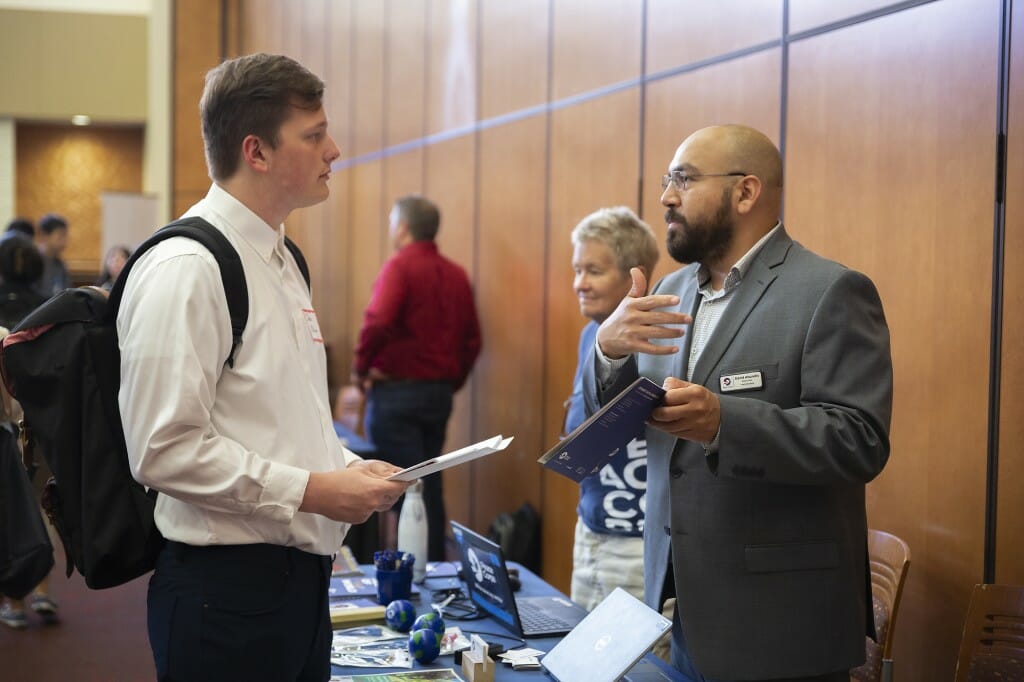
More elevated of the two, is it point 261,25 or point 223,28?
point 223,28

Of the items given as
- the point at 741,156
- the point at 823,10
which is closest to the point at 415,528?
the point at 741,156

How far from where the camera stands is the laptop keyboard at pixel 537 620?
91.0 inches

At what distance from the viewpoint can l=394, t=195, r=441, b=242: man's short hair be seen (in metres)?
5.39

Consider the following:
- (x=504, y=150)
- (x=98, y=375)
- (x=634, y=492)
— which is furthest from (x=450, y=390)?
(x=98, y=375)

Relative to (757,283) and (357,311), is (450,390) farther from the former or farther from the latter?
(757,283)

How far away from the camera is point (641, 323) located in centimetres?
185

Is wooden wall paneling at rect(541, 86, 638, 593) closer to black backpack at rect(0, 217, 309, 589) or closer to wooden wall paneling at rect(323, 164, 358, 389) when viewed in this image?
black backpack at rect(0, 217, 309, 589)

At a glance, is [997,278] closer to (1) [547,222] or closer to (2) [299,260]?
(2) [299,260]

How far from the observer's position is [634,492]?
273cm

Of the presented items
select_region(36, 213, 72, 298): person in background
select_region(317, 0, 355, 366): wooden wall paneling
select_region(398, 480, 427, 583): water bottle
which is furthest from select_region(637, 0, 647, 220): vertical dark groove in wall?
select_region(36, 213, 72, 298): person in background

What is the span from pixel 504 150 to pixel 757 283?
3.55 metres

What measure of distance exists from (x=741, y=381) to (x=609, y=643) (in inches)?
21.7

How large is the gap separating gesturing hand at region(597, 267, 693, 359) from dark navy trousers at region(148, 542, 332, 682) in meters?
0.70

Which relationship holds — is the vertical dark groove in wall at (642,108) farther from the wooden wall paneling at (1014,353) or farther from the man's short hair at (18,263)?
the man's short hair at (18,263)
